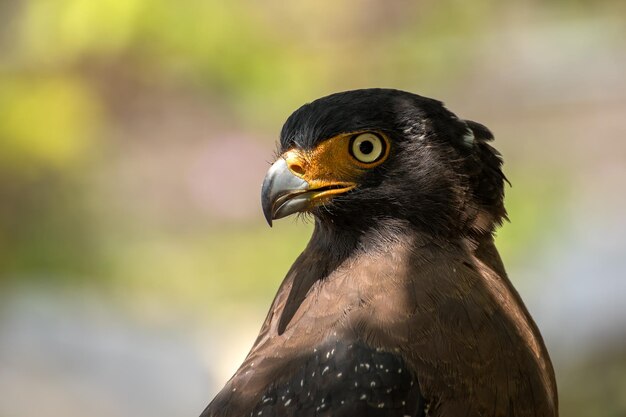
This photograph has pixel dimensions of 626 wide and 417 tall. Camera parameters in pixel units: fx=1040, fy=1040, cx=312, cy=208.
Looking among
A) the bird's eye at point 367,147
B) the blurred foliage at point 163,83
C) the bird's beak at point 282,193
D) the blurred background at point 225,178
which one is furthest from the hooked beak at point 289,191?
the blurred background at point 225,178

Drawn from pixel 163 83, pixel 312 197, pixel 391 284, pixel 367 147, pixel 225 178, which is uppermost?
pixel 163 83

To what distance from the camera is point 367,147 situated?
357 centimetres

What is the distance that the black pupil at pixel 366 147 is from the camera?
3.56 m

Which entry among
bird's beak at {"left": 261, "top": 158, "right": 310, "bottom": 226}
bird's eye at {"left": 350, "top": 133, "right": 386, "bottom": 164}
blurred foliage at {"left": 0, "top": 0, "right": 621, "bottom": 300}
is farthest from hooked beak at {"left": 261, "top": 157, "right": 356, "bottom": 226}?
blurred foliage at {"left": 0, "top": 0, "right": 621, "bottom": 300}

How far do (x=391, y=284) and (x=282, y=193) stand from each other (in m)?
0.48

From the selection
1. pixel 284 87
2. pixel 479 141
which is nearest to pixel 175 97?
pixel 284 87

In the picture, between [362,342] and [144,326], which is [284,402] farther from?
[144,326]

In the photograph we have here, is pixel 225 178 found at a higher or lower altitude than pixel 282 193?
higher

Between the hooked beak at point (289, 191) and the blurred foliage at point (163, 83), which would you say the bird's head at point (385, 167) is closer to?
the hooked beak at point (289, 191)

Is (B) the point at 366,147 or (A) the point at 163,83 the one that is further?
(A) the point at 163,83

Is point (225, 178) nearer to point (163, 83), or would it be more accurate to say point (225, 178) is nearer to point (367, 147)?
point (163, 83)

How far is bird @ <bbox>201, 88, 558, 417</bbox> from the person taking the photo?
126 inches

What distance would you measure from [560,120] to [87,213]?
504 cm

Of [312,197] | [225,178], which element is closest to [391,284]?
[312,197]
